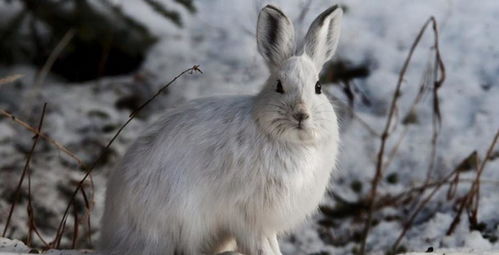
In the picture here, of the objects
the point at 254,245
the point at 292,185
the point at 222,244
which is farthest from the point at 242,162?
the point at 222,244

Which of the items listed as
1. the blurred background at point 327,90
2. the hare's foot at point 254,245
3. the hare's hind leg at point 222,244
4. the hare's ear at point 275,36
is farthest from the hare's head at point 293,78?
the blurred background at point 327,90

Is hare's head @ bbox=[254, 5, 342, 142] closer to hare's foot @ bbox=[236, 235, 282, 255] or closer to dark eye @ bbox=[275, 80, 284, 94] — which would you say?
dark eye @ bbox=[275, 80, 284, 94]

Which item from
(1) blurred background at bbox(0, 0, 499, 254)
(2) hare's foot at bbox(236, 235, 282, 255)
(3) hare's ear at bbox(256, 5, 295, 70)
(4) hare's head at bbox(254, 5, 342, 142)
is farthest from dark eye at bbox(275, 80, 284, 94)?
(1) blurred background at bbox(0, 0, 499, 254)

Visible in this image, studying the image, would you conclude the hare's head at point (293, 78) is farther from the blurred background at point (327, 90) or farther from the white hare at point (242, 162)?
the blurred background at point (327, 90)

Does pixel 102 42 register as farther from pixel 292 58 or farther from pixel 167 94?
pixel 292 58

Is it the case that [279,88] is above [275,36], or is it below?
below

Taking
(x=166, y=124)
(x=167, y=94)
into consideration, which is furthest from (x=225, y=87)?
(x=166, y=124)

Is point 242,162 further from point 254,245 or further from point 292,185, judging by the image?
point 254,245
